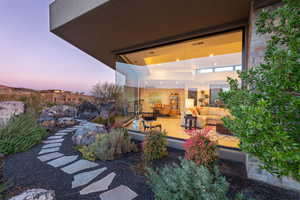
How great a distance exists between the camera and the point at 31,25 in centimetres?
688

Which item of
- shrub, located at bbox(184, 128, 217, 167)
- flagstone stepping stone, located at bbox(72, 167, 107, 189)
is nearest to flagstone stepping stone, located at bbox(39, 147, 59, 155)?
flagstone stepping stone, located at bbox(72, 167, 107, 189)

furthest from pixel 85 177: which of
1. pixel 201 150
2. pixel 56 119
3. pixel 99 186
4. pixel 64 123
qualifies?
pixel 56 119

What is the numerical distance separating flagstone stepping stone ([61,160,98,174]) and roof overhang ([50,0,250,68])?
11.1 feet

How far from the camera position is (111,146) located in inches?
121

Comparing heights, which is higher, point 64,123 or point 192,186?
point 192,186

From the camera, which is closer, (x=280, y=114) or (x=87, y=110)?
(x=280, y=114)

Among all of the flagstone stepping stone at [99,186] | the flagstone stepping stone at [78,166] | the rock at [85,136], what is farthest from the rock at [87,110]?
the flagstone stepping stone at [99,186]

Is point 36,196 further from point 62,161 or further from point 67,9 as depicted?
point 67,9

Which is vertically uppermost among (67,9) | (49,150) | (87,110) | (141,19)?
(67,9)

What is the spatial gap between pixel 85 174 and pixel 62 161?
90 cm

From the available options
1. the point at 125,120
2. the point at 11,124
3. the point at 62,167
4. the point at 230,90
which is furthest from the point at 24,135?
the point at 230,90

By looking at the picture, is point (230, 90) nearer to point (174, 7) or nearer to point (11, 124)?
point (174, 7)

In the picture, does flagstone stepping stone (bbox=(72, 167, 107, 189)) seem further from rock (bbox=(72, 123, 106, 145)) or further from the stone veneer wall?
the stone veneer wall

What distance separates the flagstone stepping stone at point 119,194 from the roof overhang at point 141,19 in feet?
11.1
